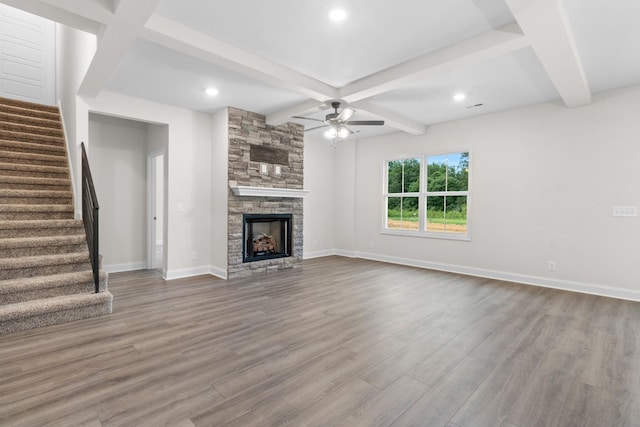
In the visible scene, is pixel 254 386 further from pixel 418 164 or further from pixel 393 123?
pixel 418 164

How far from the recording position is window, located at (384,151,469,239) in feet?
18.9

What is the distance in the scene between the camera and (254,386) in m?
2.06

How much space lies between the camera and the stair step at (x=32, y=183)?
4.05 m

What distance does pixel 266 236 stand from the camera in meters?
5.91

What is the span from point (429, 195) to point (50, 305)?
5735mm

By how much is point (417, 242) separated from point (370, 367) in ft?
14.0

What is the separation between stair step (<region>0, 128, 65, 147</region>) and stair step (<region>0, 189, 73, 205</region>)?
112cm

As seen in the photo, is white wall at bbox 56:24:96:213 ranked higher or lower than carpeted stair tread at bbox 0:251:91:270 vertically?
higher

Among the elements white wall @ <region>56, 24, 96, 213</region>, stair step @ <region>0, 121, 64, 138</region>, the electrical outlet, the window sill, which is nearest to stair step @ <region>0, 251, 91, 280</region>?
white wall @ <region>56, 24, 96, 213</region>

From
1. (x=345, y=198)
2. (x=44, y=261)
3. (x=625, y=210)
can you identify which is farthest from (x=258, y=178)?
(x=625, y=210)

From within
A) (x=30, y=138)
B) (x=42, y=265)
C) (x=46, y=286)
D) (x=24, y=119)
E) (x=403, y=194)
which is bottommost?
(x=46, y=286)

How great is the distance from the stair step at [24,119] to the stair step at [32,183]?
132 cm

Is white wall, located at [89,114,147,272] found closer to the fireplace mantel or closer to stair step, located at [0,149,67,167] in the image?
stair step, located at [0,149,67,167]

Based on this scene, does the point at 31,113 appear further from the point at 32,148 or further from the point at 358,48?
the point at 358,48
